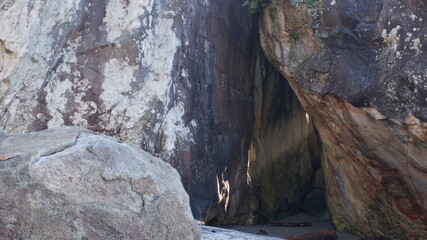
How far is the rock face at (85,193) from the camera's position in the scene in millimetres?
2475

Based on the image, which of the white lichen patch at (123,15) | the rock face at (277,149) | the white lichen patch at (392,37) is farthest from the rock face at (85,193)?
the rock face at (277,149)

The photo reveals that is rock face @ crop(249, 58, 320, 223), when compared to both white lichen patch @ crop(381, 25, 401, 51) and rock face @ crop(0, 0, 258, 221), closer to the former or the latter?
rock face @ crop(0, 0, 258, 221)

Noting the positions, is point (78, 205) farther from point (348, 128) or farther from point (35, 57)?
point (348, 128)

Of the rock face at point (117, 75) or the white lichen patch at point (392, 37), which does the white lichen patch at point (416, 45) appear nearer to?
the white lichen patch at point (392, 37)

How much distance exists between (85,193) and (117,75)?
2585 mm

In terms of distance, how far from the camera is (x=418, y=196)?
511 centimetres

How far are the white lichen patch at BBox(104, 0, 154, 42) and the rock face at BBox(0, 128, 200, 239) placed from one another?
90.4 inches

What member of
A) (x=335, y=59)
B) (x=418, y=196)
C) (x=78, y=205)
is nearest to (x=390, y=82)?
(x=335, y=59)

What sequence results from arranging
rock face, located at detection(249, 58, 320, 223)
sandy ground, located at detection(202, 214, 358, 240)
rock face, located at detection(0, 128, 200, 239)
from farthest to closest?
rock face, located at detection(249, 58, 320, 223) → sandy ground, located at detection(202, 214, 358, 240) → rock face, located at detection(0, 128, 200, 239)

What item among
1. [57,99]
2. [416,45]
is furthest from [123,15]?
[416,45]

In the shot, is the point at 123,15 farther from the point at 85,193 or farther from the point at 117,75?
the point at 85,193

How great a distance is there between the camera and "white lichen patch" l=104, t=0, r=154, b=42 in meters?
5.18

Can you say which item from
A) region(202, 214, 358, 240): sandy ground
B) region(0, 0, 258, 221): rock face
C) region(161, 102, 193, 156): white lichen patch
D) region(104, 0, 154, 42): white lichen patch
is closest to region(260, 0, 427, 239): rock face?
region(202, 214, 358, 240): sandy ground

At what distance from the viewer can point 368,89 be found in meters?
4.79
